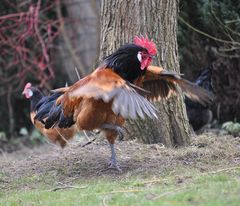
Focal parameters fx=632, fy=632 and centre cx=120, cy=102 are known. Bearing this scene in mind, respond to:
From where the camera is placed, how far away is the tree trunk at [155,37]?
29.5 feet

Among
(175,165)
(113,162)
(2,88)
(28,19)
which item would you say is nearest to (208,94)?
(175,165)

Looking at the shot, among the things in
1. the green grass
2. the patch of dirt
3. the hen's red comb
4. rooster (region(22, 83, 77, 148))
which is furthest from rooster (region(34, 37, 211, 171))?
rooster (region(22, 83, 77, 148))

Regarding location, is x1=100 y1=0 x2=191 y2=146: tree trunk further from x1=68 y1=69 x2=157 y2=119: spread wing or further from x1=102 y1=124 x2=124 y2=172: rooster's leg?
x1=68 y1=69 x2=157 y2=119: spread wing

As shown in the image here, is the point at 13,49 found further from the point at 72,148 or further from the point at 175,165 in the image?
the point at 175,165

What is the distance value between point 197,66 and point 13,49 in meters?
5.26

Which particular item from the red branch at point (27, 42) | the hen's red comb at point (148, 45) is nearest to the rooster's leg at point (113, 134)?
the hen's red comb at point (148, 45)

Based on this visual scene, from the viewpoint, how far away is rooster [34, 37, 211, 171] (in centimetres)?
687

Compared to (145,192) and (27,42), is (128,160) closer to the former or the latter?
(145,192)

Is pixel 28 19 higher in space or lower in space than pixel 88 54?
higher

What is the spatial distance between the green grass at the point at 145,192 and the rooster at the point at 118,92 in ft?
2.43

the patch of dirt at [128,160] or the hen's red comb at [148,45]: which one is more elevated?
the hen's red comb at [148,45]

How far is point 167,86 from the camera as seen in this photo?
27.5 feet

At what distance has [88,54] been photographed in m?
16.3

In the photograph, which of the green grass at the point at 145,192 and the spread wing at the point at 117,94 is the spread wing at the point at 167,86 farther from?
the green grass at the point at 145,192
